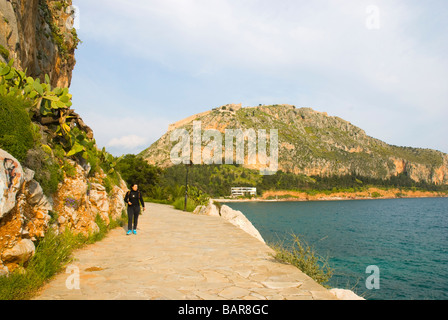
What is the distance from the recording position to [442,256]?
26953 mm

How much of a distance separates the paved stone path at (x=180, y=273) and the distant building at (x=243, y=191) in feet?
384

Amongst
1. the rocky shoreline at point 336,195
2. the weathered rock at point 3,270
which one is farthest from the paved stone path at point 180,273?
the rocky shoreline at point 336,195

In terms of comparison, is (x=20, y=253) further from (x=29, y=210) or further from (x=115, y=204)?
(x=115, y=204)

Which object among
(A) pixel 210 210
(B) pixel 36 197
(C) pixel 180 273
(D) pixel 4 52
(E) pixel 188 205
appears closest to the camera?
(B) pixel 36 197

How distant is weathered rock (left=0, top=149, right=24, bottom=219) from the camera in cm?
365

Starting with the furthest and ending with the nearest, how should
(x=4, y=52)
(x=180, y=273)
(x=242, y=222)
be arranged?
(x=242, y=222) → (x=4, y=52) → (x=180, y=273)

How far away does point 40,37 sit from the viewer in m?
12.5

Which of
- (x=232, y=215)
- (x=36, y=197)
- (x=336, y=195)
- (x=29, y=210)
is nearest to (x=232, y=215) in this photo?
(x=232, y=215)

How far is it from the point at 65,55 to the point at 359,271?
23354 mm

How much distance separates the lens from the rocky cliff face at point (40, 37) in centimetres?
825

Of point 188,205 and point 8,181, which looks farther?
point 188,205

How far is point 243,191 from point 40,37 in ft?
392
